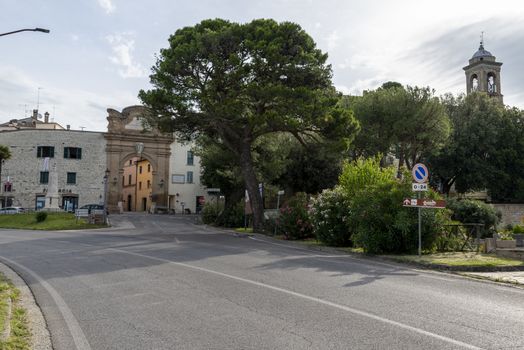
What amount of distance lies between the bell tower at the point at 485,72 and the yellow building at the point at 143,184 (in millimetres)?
48891

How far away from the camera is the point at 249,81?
27.7 m

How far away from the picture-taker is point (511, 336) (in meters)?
5.98

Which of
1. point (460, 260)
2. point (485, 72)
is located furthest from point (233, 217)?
point (485, 72)

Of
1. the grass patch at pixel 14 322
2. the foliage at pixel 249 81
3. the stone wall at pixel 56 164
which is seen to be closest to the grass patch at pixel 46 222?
the foliage at pixel 249 81

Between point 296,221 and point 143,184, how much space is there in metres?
50.2

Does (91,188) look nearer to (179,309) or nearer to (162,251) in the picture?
(162,251)

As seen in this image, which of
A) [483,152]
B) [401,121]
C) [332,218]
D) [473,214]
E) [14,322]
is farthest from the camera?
[483,152]

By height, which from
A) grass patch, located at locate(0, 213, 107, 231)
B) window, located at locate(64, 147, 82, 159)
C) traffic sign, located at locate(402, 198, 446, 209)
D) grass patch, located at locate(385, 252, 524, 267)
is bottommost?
grass patch, located at locate(385, 252, 524, 267)

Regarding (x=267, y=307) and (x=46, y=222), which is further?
(x=46, y=222)

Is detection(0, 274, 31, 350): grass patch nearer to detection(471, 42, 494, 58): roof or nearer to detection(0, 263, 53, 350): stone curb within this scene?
detection(0, 263, 53, 350): stone curb

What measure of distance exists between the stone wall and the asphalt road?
49.9 meters

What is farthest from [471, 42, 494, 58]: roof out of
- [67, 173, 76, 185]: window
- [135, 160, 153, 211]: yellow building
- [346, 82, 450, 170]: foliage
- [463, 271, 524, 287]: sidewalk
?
[463, 271, 524, 287]: sidewalk

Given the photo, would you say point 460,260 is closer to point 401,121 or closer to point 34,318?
point 34,318

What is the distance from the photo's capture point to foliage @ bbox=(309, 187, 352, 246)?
20.5 metres
